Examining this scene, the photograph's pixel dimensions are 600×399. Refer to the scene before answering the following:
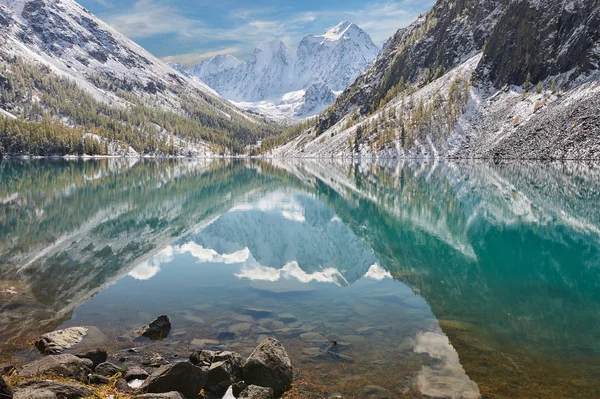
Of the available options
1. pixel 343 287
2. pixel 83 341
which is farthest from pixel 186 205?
pixel 83 341

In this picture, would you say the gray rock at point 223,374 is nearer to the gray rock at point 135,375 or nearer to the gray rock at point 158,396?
the gray rock at point 158,396

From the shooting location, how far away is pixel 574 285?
74.3ft

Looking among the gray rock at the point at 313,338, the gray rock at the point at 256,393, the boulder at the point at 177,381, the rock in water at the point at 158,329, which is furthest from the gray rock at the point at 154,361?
the gray rock at the point at 313,338

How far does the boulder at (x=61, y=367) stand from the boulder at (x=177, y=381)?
236cm

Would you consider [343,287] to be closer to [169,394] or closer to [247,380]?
[247,380]

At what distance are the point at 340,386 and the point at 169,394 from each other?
16.5ft

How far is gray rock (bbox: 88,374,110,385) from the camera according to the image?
12.4 metres

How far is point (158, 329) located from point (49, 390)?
6.47 meters

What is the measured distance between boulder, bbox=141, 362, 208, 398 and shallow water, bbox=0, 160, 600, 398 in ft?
10.3

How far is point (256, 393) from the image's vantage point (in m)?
11.8

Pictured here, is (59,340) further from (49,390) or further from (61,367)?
(49,390)

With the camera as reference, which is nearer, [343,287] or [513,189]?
[343,287]

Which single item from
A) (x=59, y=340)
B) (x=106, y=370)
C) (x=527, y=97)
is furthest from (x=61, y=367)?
(x=527, y=97)

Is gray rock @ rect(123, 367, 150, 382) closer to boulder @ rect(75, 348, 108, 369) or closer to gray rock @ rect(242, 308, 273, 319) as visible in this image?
boulder @ rect(75, 348, 108, 369)
